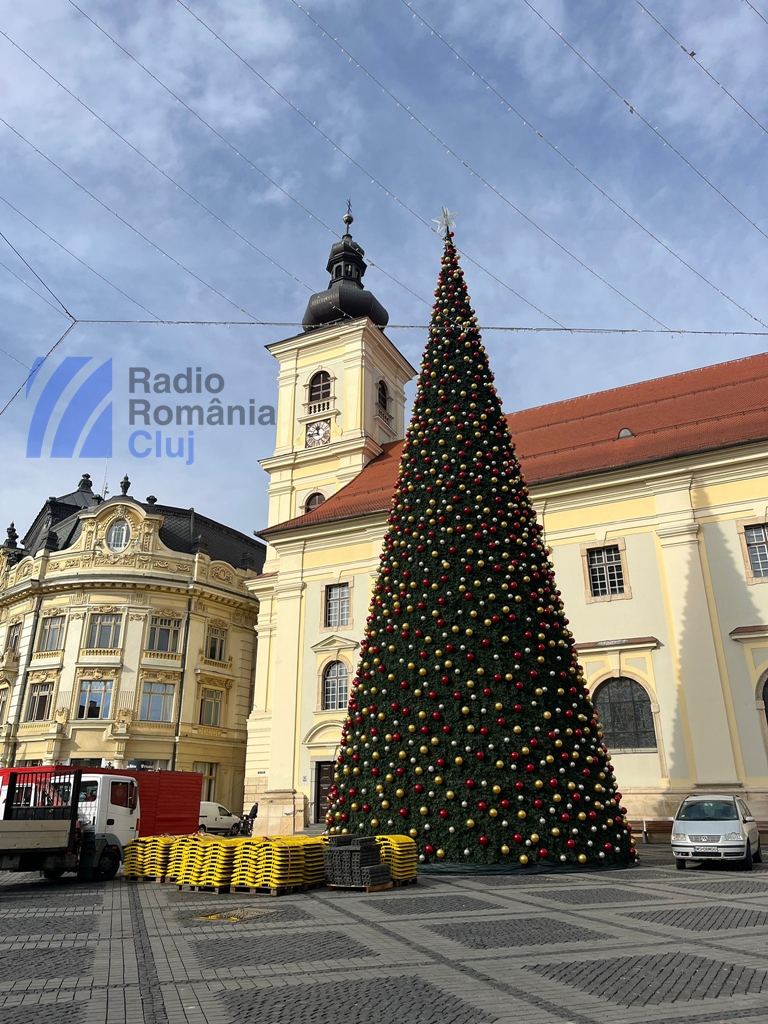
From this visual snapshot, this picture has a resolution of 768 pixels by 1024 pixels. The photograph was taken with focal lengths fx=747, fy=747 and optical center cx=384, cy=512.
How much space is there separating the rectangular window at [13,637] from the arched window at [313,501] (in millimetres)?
16713

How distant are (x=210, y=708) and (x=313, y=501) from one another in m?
11.9

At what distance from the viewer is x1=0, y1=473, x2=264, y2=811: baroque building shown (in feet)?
113

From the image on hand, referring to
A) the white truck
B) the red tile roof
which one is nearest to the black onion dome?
the red tile roof

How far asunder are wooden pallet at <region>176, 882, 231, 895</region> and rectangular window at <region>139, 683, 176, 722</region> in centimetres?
2320

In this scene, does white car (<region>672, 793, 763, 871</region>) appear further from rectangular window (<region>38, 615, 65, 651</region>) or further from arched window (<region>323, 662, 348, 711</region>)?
rectangular window (<region>38, 615, 65, 651</region>)

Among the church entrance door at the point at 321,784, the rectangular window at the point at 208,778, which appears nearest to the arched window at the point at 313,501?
the church entrance door at the point at 321,784

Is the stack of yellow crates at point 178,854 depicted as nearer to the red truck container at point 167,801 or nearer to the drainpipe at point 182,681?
the red truck container at point 167,801

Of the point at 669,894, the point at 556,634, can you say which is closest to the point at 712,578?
the point at 556,634

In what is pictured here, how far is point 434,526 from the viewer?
1510cm

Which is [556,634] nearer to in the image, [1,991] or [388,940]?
[388,940]

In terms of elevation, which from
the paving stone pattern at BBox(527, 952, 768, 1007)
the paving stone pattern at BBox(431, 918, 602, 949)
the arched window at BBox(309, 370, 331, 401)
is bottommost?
the paving stone pattern at BBox(527, 952, 768, 1007)

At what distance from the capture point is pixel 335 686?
88.7 ft

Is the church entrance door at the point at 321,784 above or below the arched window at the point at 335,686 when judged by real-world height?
below

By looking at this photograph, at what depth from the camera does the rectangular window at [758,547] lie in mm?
21672
